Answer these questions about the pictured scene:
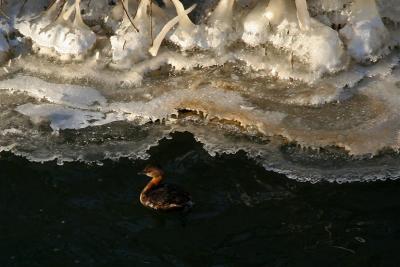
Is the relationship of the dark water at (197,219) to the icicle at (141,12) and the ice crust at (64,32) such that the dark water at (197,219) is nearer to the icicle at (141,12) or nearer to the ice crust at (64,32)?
the ice crust at (64,32)

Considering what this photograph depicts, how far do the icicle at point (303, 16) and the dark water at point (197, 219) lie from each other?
1.76m

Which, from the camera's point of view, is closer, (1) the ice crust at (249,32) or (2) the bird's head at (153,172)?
(2) the bird's head at (153,172)

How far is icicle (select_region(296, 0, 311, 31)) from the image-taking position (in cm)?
716

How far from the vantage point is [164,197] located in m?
5.75

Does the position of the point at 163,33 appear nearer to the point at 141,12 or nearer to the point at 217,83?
the point at 141,12

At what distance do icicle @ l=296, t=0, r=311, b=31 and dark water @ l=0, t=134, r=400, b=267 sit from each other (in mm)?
1760

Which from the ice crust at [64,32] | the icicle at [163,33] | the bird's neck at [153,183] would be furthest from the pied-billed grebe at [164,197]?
the ice crust at [64,32]

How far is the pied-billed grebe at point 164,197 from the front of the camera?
570 cm

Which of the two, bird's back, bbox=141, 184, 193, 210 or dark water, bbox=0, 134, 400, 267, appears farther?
bird's back, bbox=141, 184, 193, 210

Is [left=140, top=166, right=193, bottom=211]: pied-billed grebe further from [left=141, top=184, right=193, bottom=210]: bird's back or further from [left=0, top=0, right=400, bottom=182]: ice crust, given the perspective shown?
[left=0, top=0, right=400, bottom=182]: ice crust

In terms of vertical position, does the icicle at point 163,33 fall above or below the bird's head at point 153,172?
above

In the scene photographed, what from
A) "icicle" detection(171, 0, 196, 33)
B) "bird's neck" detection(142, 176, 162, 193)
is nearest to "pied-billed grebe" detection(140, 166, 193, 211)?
"bird's neck" detection(142, 176, 162, 193)

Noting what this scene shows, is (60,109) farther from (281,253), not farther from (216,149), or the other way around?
(281,253)

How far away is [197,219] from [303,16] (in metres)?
2.65
